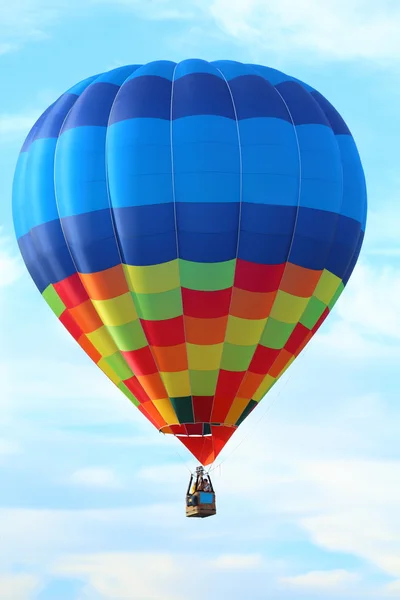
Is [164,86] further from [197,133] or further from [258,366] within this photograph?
[258,366]

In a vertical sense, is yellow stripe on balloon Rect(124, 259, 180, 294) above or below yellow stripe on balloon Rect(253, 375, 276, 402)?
above

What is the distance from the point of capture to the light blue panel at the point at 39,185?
25.9 metres

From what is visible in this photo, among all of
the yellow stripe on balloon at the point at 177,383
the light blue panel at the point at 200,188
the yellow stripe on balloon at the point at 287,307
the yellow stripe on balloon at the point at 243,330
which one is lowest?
the yellow stripe on balloon at the point at 177,383

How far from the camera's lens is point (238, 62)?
88.3 feet

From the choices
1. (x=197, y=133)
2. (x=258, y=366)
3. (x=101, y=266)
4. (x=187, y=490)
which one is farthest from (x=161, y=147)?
(x=187, y=490)

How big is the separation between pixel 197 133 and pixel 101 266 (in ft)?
9.51

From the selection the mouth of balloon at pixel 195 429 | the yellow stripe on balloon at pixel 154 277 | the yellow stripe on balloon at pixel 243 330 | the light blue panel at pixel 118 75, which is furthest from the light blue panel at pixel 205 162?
the mouth of balloon at pixel 195 429

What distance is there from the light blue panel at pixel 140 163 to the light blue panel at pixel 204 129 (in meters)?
0.22

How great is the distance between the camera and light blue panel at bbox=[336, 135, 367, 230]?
86.5 feet

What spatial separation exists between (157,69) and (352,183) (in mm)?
4159

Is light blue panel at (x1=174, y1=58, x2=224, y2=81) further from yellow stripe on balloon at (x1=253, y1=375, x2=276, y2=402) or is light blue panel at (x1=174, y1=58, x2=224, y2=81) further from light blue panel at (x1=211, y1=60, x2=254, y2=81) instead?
yellow stripe on balloon at (x1=253, y1=375, x2=276, y2=402)

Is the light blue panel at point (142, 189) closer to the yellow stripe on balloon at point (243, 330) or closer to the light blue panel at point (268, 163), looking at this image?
the light blue panel at point (268, 163)

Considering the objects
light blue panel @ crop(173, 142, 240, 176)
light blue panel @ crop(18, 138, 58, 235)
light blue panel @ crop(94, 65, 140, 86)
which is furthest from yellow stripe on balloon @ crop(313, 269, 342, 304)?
light blue panel @ crop(94, 65, 140, 86)

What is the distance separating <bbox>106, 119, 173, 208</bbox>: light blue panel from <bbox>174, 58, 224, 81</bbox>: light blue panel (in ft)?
4.37
